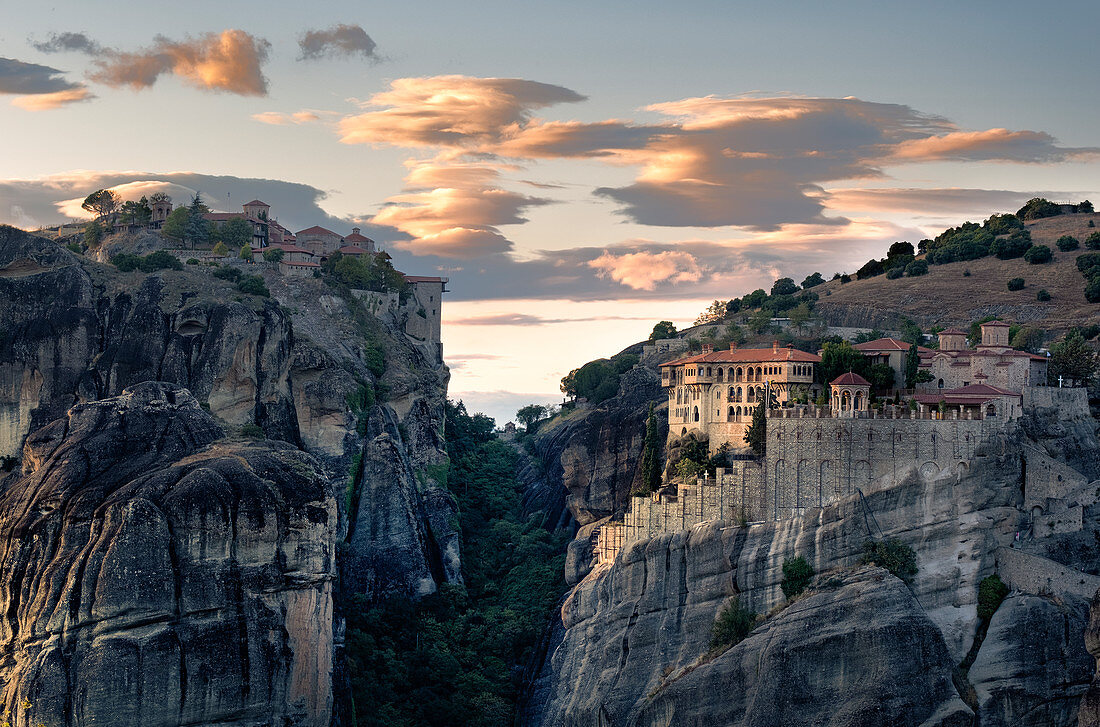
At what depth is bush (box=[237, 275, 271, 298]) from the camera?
354ft

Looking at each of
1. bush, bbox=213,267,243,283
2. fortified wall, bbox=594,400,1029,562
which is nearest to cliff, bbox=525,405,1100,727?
fortified wall, bbox=594,400,1029,562

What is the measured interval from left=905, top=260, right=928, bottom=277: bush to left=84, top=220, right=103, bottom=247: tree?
65.9m

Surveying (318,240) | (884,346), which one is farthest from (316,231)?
(884,346)

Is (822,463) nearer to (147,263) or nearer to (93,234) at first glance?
(147,263)

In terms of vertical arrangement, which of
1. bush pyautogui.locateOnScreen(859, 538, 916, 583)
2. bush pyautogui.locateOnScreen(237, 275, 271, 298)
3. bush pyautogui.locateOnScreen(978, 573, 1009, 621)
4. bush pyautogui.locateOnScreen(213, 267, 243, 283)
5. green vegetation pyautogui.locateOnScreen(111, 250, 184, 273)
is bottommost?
bush pyautogui.locateOnScreen(978, 573, 1009, 621)

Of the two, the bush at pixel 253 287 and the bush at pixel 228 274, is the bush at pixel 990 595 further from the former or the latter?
the bush at pixel 228 274

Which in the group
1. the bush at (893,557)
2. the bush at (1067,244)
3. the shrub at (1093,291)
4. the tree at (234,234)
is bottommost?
the bush at (893,557)

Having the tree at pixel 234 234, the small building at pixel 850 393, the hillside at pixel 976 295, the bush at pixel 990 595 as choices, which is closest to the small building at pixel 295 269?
the tree at pixel 234 234

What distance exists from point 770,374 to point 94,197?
7099 centimetres

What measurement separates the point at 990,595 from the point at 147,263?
63.0m

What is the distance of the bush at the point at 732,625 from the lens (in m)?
78.3

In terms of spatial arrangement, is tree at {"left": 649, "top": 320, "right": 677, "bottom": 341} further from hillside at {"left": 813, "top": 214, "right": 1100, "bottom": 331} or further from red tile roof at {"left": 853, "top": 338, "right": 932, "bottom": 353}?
red tile roof at {"left": 853, "top": 338, "right": 932, "bottom": 353}

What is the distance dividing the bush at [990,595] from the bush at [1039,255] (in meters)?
51.0

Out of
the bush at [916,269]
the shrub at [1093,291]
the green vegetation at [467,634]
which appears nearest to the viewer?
the green vegetation at [467,634]
